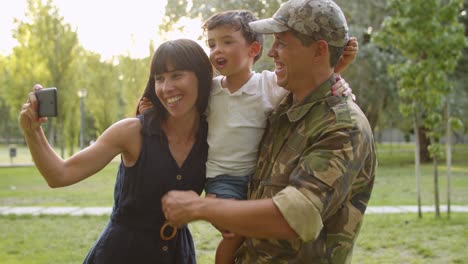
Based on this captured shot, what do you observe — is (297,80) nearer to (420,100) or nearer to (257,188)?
(257,188)

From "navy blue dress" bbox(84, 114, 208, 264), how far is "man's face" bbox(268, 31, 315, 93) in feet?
2.00

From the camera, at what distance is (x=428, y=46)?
9.21 metres

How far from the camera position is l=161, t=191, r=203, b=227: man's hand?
1.88 metres

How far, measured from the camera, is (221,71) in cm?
→ 267

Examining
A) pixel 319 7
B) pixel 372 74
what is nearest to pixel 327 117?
pixel 319 7

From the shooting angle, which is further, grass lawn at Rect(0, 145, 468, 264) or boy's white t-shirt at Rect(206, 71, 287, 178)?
grass lawn at Rect(0, 145, 468, 264)

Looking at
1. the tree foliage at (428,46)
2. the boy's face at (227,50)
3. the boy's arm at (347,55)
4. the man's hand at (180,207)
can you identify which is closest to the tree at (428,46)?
the tree foliage at (428,46)

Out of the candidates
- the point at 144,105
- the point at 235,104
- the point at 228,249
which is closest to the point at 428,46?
the point at 235,104

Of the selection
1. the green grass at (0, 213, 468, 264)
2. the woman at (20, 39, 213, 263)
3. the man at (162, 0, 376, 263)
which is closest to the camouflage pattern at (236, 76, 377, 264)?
the man at (162, 0, 376, 263)

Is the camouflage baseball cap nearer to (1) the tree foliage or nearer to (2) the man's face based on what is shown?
(2) the man's face

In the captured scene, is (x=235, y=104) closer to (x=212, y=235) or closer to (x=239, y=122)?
(x=239, y=122)

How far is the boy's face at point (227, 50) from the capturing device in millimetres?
2654

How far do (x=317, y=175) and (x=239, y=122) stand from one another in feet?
2.37

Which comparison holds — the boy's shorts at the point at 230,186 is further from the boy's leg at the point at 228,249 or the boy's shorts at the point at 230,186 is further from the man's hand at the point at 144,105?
the man's hand at the point at 144,105
